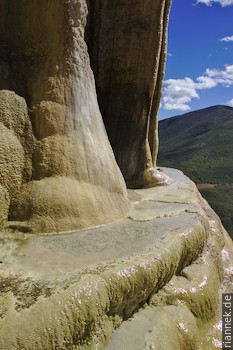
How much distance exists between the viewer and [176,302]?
2102 mm

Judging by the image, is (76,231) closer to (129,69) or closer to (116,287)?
(116,287)

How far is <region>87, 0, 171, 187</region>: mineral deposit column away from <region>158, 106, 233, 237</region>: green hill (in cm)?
1090

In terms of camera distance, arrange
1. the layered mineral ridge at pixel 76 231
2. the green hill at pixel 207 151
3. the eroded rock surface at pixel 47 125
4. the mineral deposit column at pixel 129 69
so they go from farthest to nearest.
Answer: the green hill at pixel 207 151
the mineral deposit column at pixel 129 69
the eroded rock surface at pixel 47 125
the layered mineral ridge at pixel 76 231

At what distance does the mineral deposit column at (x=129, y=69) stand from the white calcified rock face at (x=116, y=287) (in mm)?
1395

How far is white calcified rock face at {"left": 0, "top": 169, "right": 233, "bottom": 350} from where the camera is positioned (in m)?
1.47

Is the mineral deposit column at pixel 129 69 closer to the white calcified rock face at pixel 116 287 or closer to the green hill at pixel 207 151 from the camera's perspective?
the white calcified rock face at pixel 116 287

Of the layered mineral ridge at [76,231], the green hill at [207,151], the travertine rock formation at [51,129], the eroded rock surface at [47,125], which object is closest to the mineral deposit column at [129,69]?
the layered mineral ridge at [76,231]

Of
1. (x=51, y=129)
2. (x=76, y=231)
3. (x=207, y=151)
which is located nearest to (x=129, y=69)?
(x=51, y=129)

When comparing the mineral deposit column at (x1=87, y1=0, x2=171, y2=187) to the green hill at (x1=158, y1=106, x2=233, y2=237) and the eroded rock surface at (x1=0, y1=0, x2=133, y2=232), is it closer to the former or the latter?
the eroded rock surface at (x1=0, y1=0, x2=133, y2=232)

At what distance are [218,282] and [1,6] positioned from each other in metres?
2.36

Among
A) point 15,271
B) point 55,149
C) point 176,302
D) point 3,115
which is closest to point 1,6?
point 3,115

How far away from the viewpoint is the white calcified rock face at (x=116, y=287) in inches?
58.0

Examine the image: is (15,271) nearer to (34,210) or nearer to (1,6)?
(34,210)

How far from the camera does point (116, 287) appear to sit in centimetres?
174
